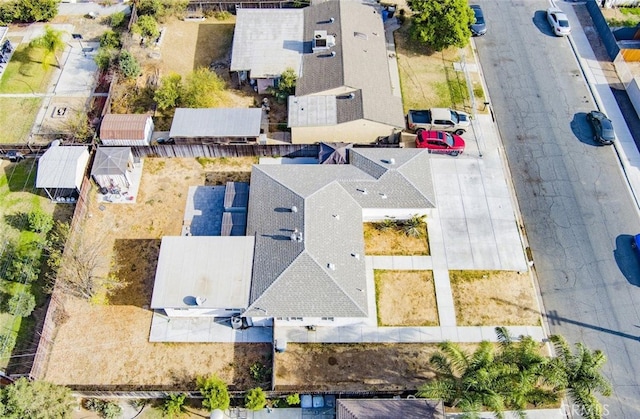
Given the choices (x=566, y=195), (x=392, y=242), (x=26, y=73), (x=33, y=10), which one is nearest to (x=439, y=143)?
(x=392, y=242)

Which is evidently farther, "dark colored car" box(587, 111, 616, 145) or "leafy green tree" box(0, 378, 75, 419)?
"dark colored car" box(587, 111, 616, 145)

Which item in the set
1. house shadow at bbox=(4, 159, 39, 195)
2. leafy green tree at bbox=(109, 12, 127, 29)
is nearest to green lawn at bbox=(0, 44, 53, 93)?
leafy green tree at bbox=(109, 12, 127, 29)

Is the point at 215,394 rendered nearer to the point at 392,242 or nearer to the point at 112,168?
the point at 392,242

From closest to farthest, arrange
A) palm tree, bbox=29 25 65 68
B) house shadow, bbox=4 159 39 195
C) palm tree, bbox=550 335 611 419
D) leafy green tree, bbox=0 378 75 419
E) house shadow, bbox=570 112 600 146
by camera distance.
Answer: palm tree, bbox=550 335 611 419 < leafy green tree, bbox=0 378 75 419 < house shadow, bbox=4 159 39 195 < house shadow, bbox=570 112 600 146 < palm tree, bbox=29 25 65 68

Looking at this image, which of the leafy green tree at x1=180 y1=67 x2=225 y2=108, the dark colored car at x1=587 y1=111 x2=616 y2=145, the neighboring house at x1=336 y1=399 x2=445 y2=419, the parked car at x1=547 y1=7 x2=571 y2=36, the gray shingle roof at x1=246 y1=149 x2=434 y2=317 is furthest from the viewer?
the parked car at x1=547 y1=7 x2=571 y2=36

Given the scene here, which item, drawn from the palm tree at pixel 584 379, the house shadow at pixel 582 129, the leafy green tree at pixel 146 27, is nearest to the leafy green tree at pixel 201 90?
the leafy green tree at pixel 146 27

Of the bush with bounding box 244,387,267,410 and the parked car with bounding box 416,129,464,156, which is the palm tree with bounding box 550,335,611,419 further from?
the parked car with bounding box 416,129,464,156

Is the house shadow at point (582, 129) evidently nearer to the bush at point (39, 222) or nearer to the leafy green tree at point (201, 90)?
the leafy green tree at point (201, 90)

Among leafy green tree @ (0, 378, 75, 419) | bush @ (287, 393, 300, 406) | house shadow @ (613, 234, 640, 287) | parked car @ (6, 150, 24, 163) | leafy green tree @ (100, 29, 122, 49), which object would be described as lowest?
leafy green tree @ (0, 378, 75, 419)
